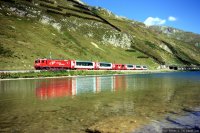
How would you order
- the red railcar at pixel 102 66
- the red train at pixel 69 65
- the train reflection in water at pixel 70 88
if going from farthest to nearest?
the red railcar at pixel 102 66 → the red train at pixel 69 65 → the train reflection in water at pixel 70 88

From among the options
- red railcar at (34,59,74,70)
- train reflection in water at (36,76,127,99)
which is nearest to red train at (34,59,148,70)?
red railcar at (34,59,74,70)

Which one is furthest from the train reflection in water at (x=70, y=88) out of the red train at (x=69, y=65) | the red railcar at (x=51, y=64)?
the red train at (x=69, y=65)

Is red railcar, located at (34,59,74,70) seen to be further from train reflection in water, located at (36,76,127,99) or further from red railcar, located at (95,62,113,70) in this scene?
train reflection in water, located at (36,76,127,99)

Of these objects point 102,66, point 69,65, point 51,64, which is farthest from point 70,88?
point 102,66

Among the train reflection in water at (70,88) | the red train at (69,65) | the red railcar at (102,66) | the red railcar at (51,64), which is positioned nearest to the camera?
the train reflection in water at (70,88)

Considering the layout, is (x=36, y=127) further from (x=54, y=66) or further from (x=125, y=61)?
(x=125, y=61)

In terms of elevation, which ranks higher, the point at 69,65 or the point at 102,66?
the point at 69,65

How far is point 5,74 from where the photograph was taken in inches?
3095

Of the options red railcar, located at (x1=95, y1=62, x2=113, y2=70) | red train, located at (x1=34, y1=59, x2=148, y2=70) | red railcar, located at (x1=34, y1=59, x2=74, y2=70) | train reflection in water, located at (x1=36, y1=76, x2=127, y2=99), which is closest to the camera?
train reflection in water, located at (x1=36, y1=76, x2=127, y2=99)

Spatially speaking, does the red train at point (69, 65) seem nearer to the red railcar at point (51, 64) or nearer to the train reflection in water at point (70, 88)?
the red railcar at point (51, 64)

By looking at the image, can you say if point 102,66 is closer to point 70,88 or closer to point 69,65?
point 69,65

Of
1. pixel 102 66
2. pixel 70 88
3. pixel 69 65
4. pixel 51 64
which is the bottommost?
Answer: pixel 70 88

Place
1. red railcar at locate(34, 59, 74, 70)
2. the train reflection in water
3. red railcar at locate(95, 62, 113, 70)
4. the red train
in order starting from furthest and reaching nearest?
red railcar at locate(95, 62, 113, 70) → the red train → red railcar at locate(34, 59, 74, 70) → the train reflection in water

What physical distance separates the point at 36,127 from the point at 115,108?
921 cm
